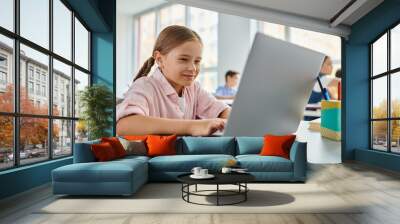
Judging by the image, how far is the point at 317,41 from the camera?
12578mm

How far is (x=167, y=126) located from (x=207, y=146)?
1.00 meters

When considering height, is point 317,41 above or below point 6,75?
above

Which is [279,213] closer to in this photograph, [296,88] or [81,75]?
[296,88]

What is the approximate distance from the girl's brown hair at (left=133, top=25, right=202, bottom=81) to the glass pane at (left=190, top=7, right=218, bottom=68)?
15.0 ft

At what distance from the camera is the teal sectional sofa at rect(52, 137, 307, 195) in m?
4.25

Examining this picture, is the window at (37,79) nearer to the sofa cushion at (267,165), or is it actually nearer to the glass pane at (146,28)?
the sofa cushion at (267,165)

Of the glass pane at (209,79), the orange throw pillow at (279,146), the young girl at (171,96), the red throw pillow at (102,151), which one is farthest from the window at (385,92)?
the red throw pillow at (102,151)

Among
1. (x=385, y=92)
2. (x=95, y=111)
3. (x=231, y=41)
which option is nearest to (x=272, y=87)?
(x=385, y=92)

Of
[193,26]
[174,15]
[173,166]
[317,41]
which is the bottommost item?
[173,166]

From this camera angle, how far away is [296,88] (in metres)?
6.38

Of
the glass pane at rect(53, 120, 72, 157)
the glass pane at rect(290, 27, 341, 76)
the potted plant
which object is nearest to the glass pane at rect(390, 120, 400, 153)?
the potted plant

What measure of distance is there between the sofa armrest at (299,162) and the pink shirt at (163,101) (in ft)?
6.88

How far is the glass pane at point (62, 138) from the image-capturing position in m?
5.95

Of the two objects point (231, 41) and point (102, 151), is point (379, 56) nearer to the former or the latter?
point (231, 41)
